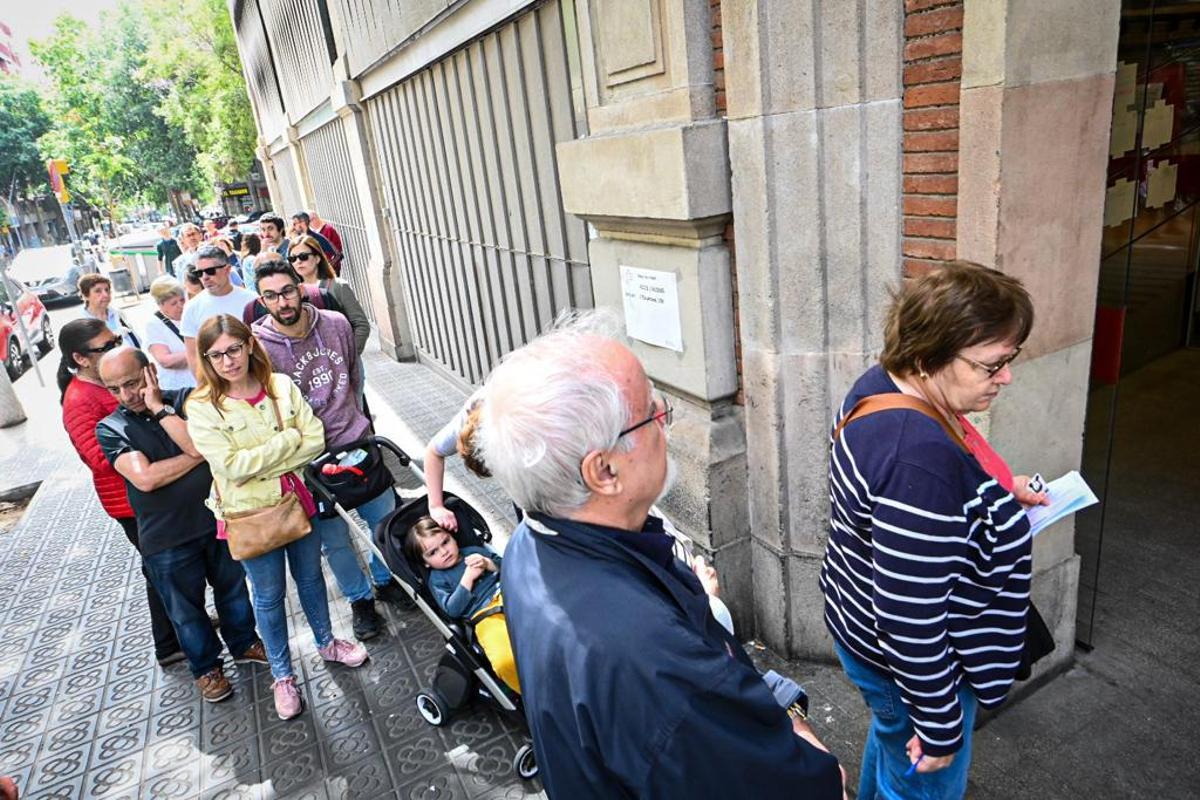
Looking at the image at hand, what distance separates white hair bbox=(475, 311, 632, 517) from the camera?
1462 millimetres

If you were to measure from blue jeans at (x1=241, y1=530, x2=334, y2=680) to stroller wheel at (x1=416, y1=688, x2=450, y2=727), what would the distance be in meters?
0.82

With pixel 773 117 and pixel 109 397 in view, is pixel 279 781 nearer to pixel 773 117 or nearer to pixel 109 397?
pixel 109 397

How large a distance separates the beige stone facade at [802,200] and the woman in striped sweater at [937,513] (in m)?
0.85

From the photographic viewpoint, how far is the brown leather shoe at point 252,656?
4.50m

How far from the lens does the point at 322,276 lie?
635 centimetres

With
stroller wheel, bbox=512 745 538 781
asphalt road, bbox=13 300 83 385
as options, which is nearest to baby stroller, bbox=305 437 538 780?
stroller wheel, bbox=512 745 538 781

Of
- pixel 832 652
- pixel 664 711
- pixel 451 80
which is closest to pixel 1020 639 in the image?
A: pixel 664 711

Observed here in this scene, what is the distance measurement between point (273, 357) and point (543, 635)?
11.4 ft

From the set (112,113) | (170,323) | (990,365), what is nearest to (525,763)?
(990,365)

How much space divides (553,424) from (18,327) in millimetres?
17784

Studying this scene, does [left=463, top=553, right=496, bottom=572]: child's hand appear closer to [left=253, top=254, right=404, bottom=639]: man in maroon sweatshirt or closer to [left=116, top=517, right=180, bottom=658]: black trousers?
[left=253, top=254, right=404, bottom=639]: man in maroon sweatshirt

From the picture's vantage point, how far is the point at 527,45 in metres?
5.40

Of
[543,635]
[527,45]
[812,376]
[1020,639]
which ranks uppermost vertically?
[527,45]

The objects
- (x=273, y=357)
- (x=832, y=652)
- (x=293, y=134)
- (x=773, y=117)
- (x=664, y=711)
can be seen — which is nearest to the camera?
(x=664, y=711)
